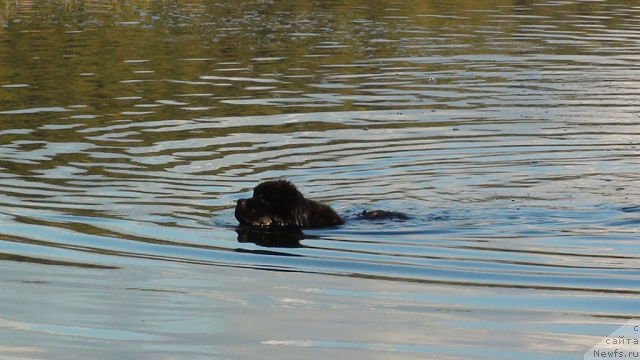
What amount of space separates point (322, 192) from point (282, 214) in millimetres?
1930

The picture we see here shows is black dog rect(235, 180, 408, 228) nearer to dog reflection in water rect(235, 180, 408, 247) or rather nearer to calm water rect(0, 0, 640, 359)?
dog reflection in water rect(235, 180, 408, 247)

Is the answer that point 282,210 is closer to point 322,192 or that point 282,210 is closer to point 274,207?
point 274,207

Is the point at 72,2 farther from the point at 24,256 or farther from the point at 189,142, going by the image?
the point at 24,256

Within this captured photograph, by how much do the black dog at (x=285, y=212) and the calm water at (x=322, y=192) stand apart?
227 mm

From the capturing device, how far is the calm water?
9906 millimetres

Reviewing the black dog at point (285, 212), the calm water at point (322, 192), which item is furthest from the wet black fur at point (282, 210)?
the calm water at point (322, 192)

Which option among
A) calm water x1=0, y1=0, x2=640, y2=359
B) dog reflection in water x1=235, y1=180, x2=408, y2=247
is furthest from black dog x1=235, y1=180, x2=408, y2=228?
calm water x1=0, y1=0, x2=640, y2=359

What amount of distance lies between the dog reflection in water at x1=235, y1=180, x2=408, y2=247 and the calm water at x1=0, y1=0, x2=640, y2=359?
0.22 meters

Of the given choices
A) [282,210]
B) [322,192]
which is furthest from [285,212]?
[322,192]

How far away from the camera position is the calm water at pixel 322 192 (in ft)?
32.5

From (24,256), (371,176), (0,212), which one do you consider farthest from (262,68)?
(24,256)

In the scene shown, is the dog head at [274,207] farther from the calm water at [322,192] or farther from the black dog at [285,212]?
the calm water at [322,192]

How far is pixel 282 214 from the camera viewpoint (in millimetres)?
14266

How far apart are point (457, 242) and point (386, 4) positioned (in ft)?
106
